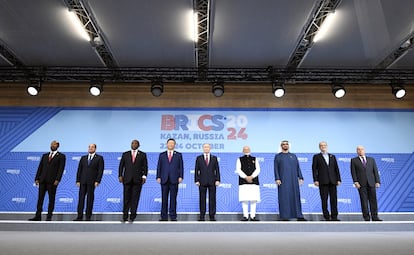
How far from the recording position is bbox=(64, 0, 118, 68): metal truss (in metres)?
4.88

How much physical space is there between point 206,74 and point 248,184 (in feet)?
9.97

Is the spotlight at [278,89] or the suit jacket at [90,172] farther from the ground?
the spotlight at [278,89]

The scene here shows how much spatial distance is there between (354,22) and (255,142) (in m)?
3.23

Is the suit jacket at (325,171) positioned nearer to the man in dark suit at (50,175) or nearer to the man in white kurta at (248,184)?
the man in white kurta at (248,184)

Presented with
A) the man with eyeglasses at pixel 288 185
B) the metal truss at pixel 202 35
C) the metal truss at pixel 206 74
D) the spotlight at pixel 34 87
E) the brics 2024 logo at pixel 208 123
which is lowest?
the man with eyeglasses at pixel 288 185

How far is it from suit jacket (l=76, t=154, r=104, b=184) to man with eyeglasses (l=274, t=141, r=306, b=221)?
10.1 ft

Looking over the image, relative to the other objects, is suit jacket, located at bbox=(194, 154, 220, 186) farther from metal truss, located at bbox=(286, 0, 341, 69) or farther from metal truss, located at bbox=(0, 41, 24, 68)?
metal truss, located at bbox=(0, 41, 24, 68)

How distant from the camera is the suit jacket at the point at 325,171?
5086 mm

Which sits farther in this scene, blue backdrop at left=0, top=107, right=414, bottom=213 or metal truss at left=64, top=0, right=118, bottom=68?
blue backdrop at left=0, top=107, right=414, bottom=213

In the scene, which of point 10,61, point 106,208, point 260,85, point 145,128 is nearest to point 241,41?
point 260,85

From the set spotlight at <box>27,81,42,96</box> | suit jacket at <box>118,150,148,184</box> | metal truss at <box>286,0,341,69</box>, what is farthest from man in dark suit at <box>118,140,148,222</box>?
metal truss at <box>286,0,341,69</box>

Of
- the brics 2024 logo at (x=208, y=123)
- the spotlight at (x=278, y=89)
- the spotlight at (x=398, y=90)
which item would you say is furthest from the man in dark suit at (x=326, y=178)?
the spotlight at (x=398, y=90)

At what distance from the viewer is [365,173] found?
5.13 metres

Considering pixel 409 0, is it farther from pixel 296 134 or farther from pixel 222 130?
pixel 222 130
